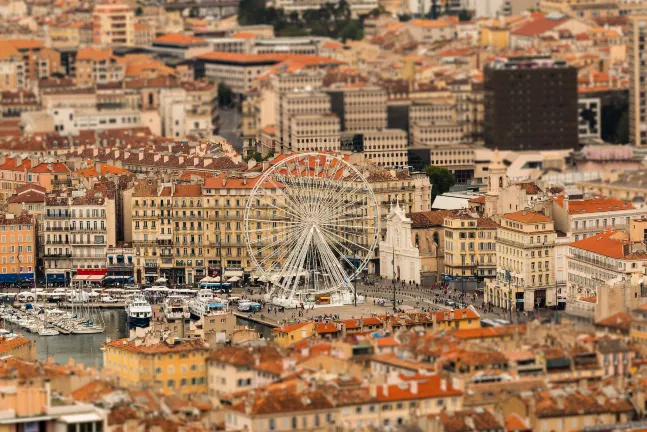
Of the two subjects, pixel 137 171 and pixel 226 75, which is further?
pixel 226 75

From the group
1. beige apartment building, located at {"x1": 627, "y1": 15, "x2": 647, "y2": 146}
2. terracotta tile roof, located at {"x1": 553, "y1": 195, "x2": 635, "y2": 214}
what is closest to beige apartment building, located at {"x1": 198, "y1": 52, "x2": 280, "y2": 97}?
beige apartment building, located at {"x1": 627, "y1": 15, "x2": 647, "y2": 146}

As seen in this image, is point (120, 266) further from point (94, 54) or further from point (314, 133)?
point (94, 54)

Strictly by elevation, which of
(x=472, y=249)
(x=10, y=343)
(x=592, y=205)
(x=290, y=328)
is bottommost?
(x=472, y=249)

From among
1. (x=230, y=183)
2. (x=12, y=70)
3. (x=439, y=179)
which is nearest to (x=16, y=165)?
(x=230, y=183)

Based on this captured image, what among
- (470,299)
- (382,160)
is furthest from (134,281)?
(382,160)

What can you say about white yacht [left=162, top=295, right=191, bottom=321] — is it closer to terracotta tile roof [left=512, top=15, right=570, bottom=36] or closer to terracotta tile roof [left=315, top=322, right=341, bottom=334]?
terracotta tile roof [left=315, top=322, right=341, bottom=334]

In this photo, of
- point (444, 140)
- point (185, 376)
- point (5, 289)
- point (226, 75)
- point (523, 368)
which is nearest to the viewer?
point (523, 368)

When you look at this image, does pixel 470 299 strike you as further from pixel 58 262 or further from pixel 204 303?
pixel 58 262
